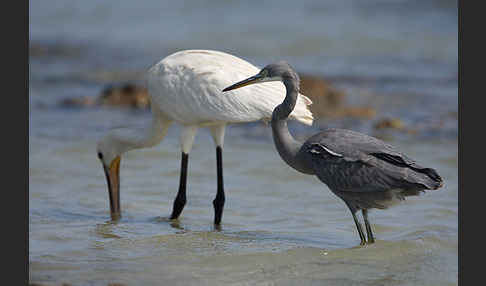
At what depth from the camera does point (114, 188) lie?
26.3 ft

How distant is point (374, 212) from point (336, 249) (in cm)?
138

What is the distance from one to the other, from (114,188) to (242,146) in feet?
9.24

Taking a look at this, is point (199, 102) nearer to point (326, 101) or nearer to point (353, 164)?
point (353, 164)

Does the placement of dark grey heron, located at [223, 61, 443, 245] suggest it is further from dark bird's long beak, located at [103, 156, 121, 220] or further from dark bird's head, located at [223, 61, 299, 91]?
dark bird's long beak, located at [103, 156, 121, 220]

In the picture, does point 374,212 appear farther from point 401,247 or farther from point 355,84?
point 355,84

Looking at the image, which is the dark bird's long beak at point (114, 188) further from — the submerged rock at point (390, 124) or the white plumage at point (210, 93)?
the submerged rock at point (390, 124)

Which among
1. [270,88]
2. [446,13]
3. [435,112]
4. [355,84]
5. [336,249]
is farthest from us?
[446,13]

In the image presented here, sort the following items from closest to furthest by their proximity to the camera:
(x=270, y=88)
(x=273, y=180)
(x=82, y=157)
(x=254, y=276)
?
1. (x=254, y=276)
2. (x=270, y=88)
3. (x=273, y=180)
4. (x=82, y=157)

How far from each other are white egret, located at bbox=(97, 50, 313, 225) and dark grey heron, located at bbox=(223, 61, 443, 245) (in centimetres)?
68

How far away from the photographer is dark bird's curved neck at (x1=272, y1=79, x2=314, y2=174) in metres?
6.42

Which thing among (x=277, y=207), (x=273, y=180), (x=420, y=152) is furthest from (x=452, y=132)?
(x=277, y=207)

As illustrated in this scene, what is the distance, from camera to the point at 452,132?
11.0 m

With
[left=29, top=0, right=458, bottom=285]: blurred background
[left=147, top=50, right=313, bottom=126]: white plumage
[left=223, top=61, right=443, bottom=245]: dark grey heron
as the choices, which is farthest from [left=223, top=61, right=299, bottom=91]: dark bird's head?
[left=29, top=0, right=458, bottom=285]: blurred background

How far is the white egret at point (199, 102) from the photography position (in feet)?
23.6
